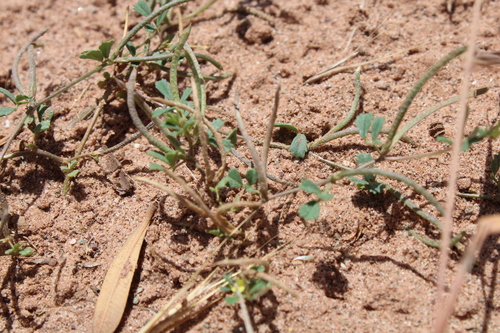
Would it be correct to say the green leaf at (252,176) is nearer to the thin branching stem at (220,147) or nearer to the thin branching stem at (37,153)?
the thin branching stem at (220,147)

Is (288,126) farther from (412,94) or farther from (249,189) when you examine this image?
(412,94)

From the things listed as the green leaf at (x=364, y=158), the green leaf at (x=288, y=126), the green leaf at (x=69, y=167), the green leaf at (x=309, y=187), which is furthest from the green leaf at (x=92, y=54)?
the green leaf at (x=364, y=158)

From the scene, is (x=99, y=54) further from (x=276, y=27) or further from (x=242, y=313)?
(x=242, y=313)

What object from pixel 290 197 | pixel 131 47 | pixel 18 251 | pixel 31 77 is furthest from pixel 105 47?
pixel 290 197

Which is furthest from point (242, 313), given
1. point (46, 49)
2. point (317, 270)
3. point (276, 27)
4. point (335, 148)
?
point (46, 49)

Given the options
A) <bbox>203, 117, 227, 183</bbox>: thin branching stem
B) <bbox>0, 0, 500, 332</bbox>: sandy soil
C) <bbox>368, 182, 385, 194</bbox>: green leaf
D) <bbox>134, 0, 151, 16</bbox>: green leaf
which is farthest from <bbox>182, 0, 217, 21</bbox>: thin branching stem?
<bbox>368, 182, 385, 194</bbox>: green leaf

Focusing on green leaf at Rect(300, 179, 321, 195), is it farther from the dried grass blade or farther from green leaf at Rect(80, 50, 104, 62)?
green leaf at Rect(80, 50, 104, 62)
